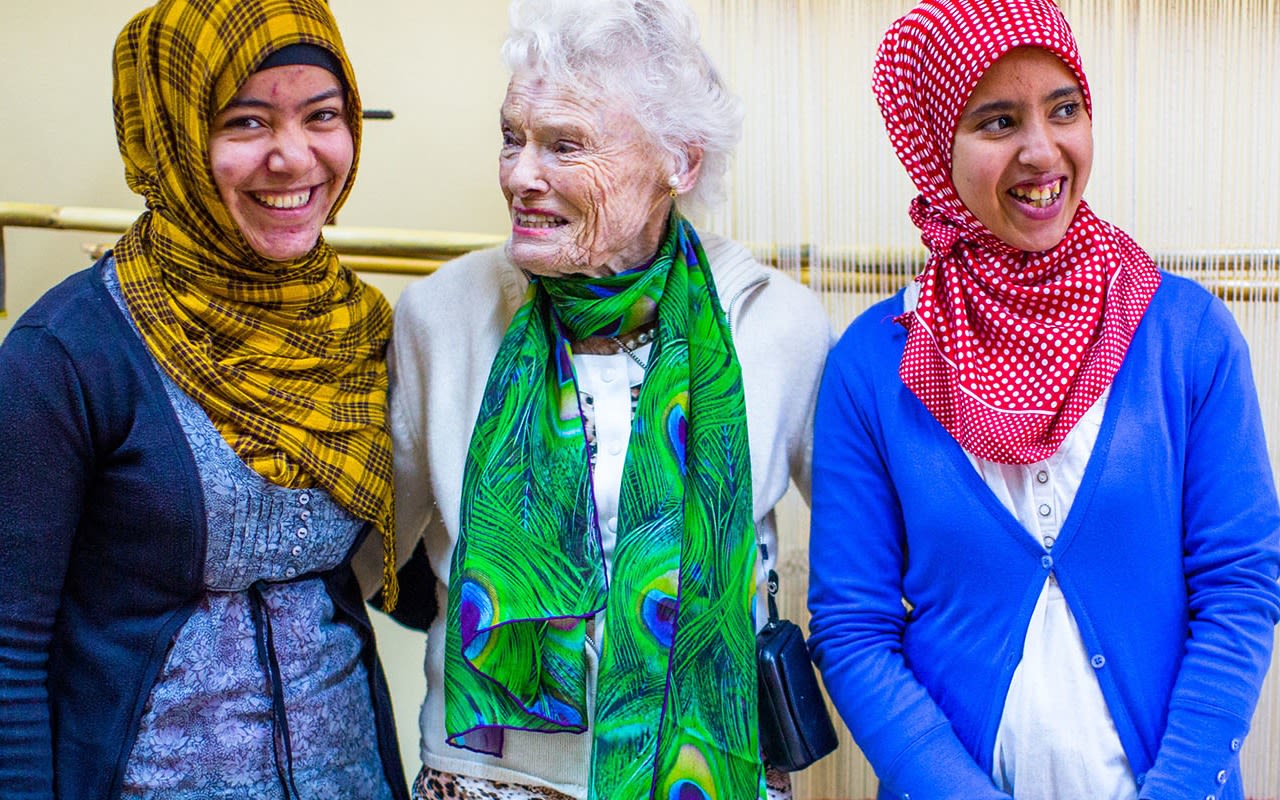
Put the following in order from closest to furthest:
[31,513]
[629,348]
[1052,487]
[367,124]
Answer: [31,513], [1052,487], [629,348], [367,124]

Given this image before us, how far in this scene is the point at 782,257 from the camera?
7.55 feet

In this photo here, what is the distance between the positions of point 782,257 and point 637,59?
1.89 feet

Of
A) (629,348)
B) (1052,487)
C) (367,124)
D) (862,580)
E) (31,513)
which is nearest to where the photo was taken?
(31,513)

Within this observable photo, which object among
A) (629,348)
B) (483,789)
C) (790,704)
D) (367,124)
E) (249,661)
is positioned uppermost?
(367,124)

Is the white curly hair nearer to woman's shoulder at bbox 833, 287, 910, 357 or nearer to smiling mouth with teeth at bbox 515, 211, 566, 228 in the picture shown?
smiling mouth with teeth at bbox 515, 211, 566, 228

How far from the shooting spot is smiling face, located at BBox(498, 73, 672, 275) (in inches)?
71.6

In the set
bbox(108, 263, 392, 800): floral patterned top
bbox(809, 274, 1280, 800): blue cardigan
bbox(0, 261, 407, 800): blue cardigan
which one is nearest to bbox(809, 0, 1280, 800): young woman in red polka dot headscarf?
bbox(809, 274, 1280, 800): blue cardigan

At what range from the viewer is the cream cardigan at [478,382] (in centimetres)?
192

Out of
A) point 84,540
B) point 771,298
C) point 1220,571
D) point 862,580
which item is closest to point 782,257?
point 771,298

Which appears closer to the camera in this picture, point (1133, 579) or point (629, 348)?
point (1133, 579)

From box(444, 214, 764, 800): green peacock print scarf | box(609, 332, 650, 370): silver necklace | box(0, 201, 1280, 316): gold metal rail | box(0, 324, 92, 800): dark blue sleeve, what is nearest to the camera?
box(0, 324, 92, 800): dark blue sleeve

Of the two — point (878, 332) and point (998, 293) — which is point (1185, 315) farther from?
point (878, 332)

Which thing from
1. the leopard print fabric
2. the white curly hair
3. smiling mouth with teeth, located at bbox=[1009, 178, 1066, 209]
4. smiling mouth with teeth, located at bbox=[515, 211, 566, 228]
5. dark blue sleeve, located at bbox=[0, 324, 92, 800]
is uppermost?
the white curly hair

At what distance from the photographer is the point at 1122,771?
1.62 meters
